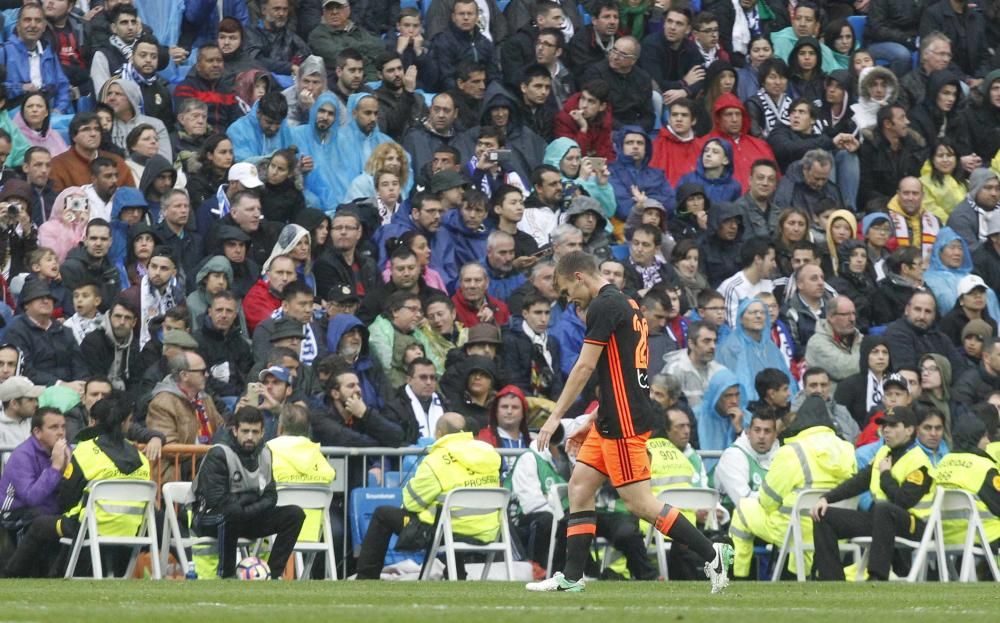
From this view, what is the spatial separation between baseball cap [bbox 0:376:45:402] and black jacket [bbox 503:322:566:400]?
421 centimetres

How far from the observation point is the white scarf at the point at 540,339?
18078 millimetres

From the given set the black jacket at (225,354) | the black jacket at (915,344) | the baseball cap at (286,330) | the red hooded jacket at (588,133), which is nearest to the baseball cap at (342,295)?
the baseball cap at (286,330)

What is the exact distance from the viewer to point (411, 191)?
65.2 ft

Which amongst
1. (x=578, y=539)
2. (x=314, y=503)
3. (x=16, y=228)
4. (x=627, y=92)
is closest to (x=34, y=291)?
(x=16, y=228)

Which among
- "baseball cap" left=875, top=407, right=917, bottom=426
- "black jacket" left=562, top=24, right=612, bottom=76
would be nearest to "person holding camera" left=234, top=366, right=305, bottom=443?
"baseball cap" left=875, top=407, right=917, bottom=426

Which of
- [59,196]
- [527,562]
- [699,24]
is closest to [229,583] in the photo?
[527,562]

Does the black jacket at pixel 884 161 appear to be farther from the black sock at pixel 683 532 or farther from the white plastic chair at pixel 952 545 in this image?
the black sock at pixel 683 532

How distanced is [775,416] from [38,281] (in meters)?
6.09

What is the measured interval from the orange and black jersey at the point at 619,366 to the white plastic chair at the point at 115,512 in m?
4.06

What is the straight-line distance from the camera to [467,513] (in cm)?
1516

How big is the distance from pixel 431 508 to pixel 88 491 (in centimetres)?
252

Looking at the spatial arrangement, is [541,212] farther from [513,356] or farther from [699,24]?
[699,24]

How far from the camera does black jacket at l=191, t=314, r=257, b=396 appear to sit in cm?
1678

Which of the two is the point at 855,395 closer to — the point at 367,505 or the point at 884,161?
the point at 884,161
